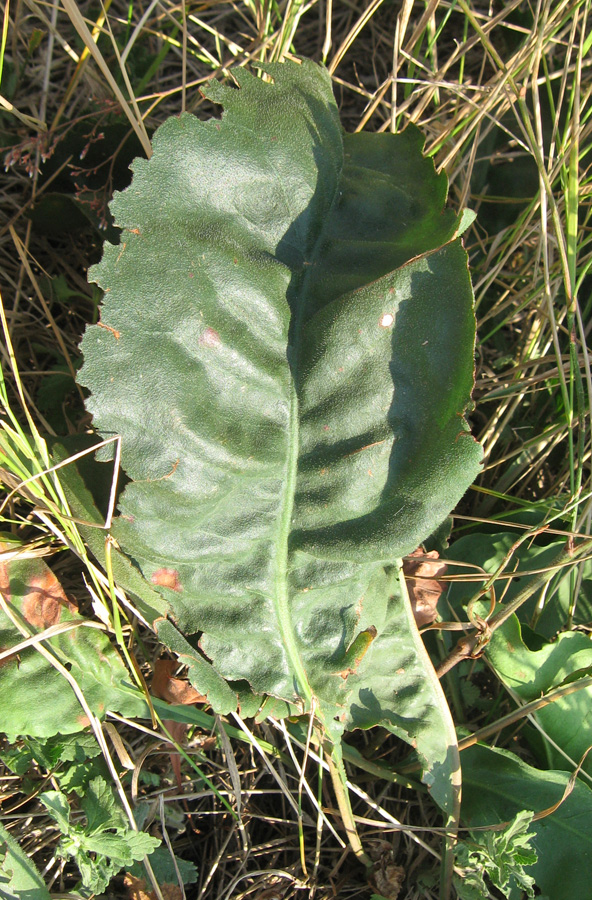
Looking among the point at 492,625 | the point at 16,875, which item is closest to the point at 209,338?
the point at 492,625

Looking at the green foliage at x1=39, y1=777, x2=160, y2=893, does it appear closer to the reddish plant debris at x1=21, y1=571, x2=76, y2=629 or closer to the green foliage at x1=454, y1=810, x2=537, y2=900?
the reddish plant debris at x1=21, y1=571, x2=76, y2=629

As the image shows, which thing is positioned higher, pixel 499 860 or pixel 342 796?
pixel 499 860

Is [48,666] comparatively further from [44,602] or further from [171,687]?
[171,687]

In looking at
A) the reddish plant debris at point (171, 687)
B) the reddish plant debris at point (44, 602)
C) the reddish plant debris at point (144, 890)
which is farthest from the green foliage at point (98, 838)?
the reddish plant debris at point (44, 602)

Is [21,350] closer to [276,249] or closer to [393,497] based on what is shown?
[276,249]

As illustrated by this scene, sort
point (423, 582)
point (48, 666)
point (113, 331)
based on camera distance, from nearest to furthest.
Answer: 1. point (113, 331)
2. point (48, 666)
3. point (423, 582)

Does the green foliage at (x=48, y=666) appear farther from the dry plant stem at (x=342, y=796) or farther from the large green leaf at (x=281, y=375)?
the dry plant stem at (x=342, y=796)

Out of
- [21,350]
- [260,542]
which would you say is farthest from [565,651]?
[21,350]
